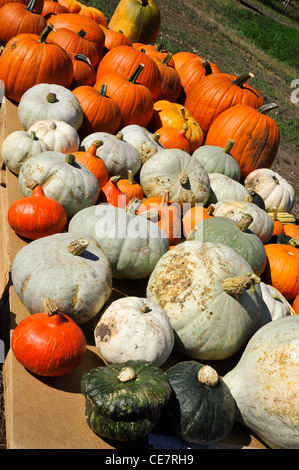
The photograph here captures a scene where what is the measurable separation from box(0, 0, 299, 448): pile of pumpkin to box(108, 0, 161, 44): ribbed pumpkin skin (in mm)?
1239

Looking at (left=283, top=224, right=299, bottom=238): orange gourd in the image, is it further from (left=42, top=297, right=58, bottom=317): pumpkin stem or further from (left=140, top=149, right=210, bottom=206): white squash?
(left=42, top=297, right=58, bottom=317): pumpkin stem

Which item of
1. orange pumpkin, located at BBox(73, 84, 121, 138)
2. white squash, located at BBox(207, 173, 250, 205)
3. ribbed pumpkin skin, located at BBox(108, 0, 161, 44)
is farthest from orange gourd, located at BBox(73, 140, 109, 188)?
ribbed pumpkin skin, located at BBox(108, 0, 161, 44)

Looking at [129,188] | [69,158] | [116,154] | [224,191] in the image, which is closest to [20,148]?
[69,158]

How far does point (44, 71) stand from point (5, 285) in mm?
2424

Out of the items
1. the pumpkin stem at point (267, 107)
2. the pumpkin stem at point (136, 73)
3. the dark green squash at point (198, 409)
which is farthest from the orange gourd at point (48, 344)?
the pumpkin stem at point (267, 107)

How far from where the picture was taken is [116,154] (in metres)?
4.03

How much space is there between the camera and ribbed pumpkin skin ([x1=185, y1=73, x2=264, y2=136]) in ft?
17.7

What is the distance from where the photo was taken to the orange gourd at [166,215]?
353 centimetres

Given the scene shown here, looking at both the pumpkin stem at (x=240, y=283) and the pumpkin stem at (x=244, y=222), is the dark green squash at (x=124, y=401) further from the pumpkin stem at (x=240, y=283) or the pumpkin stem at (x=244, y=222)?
the pumpkin stem at (x=244, y=222)

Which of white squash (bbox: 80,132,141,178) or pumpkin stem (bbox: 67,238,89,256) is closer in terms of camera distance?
pumpkin stem (bbox: 67,238,89,256)

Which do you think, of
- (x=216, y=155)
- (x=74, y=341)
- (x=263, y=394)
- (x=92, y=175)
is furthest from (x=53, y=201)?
(x=216, y=155)
